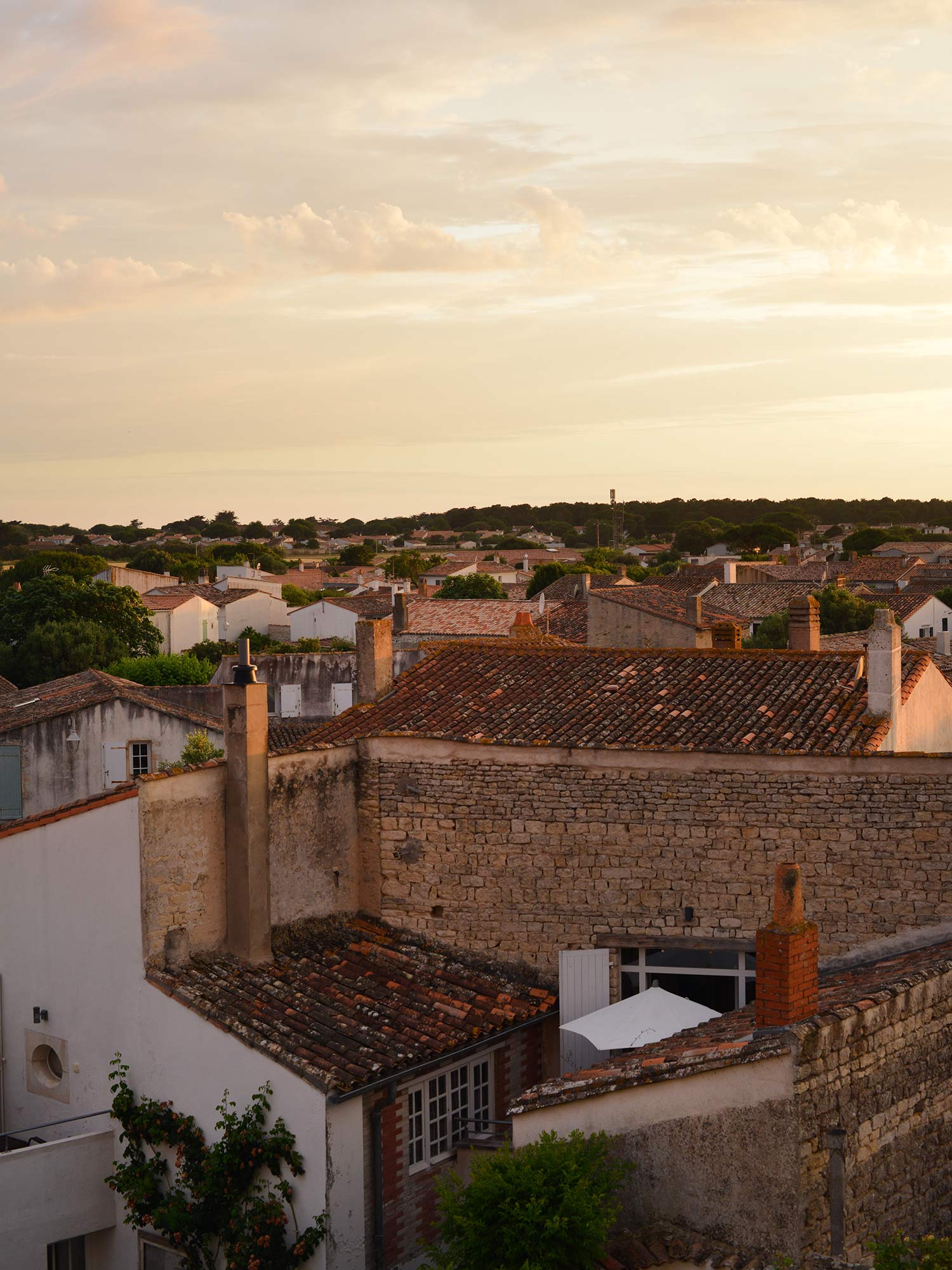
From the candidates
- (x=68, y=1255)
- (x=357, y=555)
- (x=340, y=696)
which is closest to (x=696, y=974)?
(x=68, y=1255)

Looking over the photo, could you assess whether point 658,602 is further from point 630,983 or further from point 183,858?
point 183,858

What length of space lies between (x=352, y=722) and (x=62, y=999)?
481cm

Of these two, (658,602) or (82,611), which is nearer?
(658,602)

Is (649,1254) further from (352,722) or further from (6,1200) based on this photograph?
(352,722)

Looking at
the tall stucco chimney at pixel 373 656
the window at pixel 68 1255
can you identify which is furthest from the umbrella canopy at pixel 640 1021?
the tall stucco chimney at pixel 373 656

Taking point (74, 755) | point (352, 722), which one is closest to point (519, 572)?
point (74, 755)

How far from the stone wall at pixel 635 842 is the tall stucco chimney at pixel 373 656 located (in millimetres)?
2679

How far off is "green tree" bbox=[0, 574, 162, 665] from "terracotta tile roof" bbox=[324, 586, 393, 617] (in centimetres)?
1260

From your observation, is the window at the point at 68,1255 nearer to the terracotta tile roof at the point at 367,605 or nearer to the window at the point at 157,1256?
the window at the point at 157,1256

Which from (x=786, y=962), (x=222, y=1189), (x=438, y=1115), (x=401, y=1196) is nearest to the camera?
(x=786, y=962)

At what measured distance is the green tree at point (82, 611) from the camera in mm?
57500

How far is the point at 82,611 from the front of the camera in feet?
192

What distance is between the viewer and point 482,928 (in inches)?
605

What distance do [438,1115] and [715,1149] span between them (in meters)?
4.07
